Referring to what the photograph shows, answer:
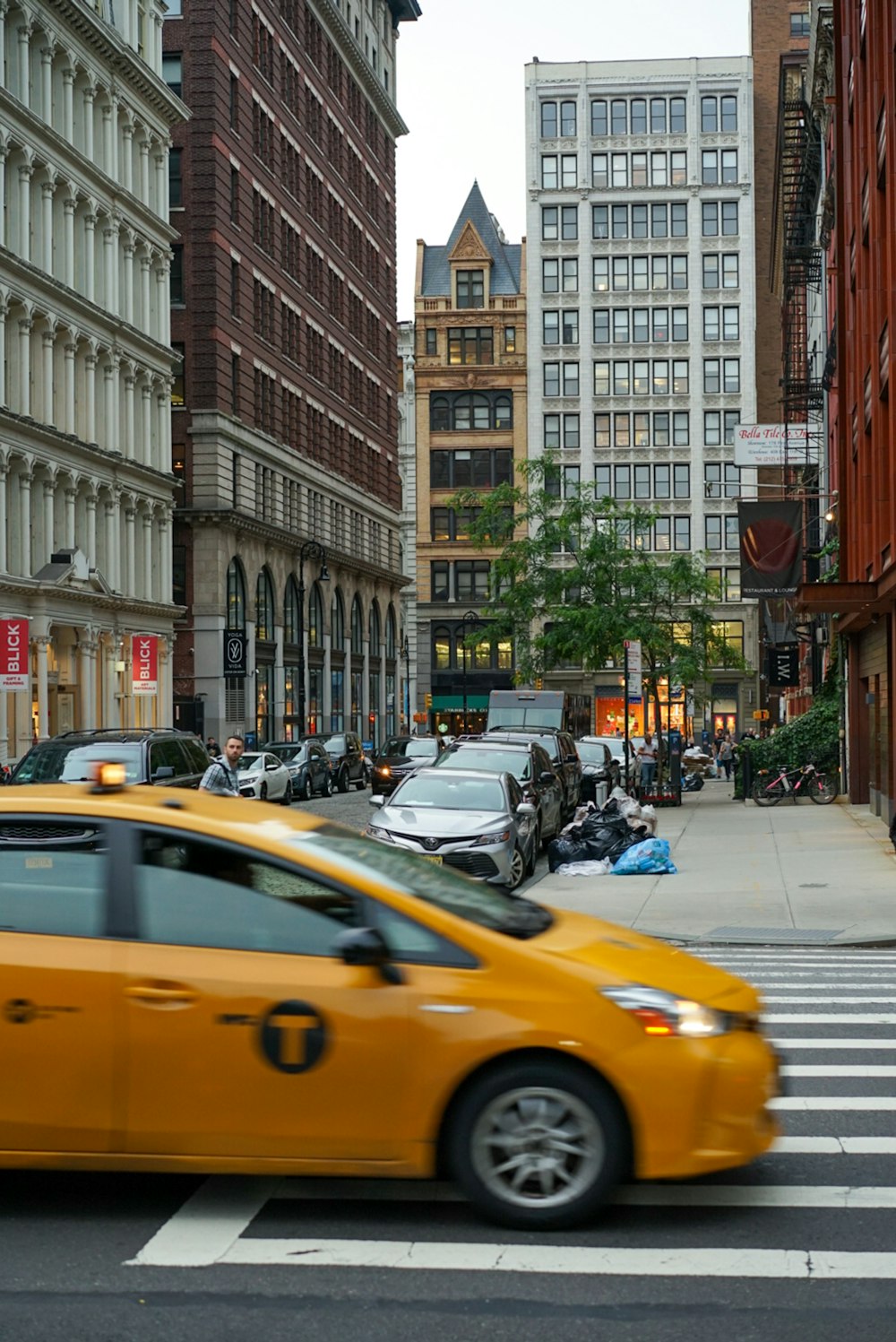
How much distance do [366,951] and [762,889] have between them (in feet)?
47.6

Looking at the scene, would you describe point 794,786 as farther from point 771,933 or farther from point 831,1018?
point 831,1018

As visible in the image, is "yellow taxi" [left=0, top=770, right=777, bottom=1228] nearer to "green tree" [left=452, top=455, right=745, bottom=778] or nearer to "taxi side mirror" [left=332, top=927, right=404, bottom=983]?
"taxi side mirror" [left=332, top=927, right=404, bottom=983]

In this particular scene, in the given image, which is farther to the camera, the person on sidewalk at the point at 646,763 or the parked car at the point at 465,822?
the person on sidewalk at the point at 646,763

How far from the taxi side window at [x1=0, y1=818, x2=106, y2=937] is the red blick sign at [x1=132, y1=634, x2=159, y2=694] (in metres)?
45.5

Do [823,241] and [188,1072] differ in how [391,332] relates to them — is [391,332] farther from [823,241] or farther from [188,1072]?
[188,1072]

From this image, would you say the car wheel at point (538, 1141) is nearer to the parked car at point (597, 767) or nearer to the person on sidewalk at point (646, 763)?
the parked car at point (597, 767)

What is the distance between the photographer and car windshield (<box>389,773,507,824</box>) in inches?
844

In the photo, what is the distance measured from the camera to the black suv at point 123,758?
2270 centimetres

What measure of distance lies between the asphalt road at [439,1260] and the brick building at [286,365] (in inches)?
2166

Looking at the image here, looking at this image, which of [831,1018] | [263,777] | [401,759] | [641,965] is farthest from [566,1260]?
[401,759]

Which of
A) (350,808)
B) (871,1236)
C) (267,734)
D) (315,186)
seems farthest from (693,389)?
(871,1236)

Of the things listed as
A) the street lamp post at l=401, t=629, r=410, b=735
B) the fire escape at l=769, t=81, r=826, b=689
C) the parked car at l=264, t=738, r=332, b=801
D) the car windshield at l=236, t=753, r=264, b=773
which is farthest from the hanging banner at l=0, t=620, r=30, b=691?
the street lamp post at l=401, t=629, r=410, b=735

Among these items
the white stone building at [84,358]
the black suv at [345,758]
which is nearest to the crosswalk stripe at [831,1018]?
the white stone building at [84,358]

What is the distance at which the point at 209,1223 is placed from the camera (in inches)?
247
